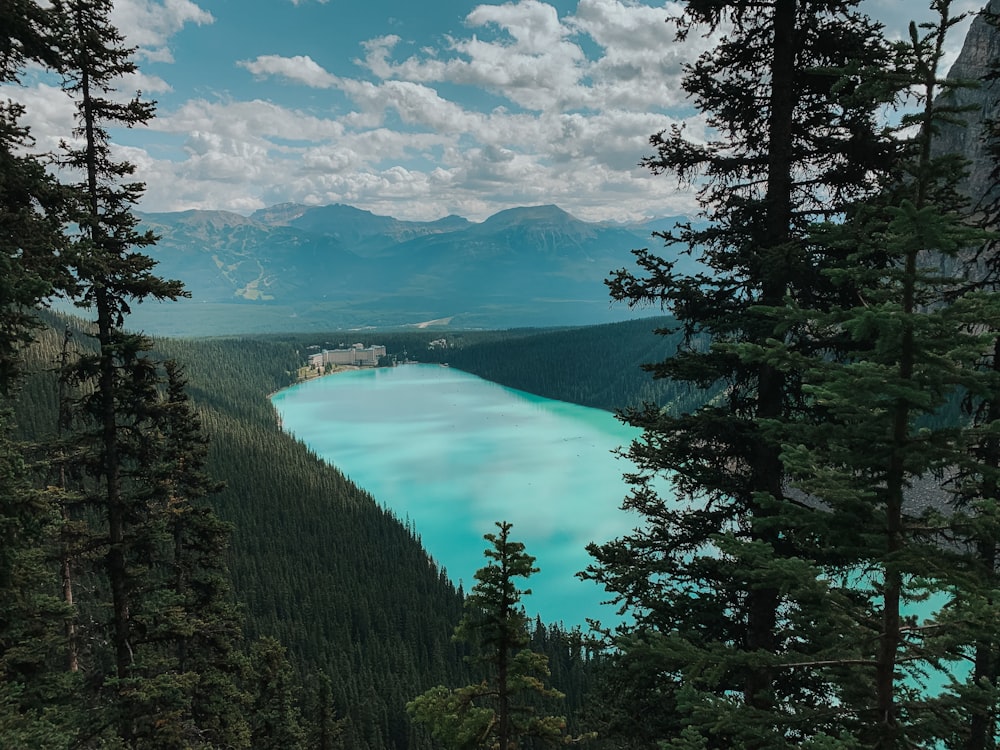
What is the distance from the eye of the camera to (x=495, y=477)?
116m

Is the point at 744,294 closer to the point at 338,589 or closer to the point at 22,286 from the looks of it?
the point at 22,286

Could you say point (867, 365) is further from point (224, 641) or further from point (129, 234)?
point (224, 641)

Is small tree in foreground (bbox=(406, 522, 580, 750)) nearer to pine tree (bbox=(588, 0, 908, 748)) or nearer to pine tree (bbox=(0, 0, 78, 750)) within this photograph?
pine tree (bbox=(588, 0, 908, 748))

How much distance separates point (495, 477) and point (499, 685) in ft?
352

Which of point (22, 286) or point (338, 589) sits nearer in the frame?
point (22, 286)

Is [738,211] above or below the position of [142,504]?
above

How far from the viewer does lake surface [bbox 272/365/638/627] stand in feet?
258

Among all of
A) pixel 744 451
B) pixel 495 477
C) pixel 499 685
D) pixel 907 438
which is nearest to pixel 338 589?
pixel 495 477

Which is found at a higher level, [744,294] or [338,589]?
[744,294]

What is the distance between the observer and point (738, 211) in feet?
32.2

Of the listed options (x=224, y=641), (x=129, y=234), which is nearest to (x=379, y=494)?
(x=224, y=641)

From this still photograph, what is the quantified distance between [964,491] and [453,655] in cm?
6426

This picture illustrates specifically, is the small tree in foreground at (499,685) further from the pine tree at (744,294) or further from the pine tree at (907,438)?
the pine tree at (907,438)

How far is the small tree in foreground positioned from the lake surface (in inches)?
2095
